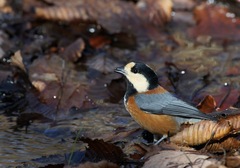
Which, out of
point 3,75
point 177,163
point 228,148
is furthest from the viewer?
point 3,75

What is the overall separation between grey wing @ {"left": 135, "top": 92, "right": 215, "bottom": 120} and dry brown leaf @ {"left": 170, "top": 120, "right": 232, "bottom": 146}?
1.06 feet

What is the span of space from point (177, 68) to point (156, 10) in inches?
77.9

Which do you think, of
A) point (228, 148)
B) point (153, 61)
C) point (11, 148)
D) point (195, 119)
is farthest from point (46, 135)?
point (153, 61)

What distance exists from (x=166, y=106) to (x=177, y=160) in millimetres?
1169

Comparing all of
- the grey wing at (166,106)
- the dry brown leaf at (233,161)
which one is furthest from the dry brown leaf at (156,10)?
the dry brown leaf at (233,161)

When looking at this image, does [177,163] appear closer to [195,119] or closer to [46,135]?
[195,119]

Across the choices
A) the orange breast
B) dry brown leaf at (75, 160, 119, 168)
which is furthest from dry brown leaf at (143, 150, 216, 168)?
the orange breast

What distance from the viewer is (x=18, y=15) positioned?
30.3ft

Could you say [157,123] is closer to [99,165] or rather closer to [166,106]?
[166,106]

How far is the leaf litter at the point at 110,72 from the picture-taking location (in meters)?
4.99

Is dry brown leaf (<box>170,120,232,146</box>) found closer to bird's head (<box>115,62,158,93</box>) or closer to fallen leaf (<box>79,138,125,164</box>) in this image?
fallen leaf (<box>79,138,125,164</box>)

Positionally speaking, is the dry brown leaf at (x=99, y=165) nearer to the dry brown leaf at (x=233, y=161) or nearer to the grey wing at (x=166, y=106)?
the dry brown leaf at (x=233, y=161)

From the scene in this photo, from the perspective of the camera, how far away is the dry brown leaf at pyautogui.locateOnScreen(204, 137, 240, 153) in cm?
501

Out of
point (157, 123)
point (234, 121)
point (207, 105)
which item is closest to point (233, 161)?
point (234, 121)
